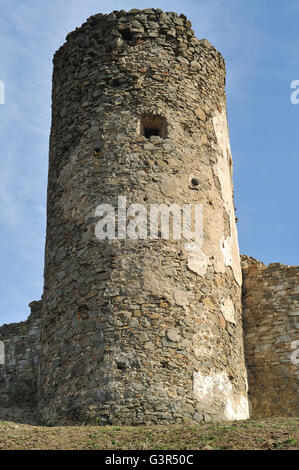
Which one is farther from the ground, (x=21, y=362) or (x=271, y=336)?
(x=271, y=336)

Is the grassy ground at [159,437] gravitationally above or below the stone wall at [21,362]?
below

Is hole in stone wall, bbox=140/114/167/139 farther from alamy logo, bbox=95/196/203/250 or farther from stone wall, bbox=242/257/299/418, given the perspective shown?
stone wall, bbox=242/257/299/418

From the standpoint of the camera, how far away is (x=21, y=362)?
41.2ft

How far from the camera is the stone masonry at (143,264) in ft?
33.0

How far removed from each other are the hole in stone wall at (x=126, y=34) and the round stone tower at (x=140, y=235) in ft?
0.05

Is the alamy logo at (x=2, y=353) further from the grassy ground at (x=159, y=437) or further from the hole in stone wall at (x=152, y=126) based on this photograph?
the hole in stone wall at (x=152, y=126)

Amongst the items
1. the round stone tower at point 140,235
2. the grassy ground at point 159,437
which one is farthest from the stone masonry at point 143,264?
the grassy ground at point 159,437

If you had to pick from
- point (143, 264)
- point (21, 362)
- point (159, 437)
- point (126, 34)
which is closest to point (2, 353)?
point (21, 362)

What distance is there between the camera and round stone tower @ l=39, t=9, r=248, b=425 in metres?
10.0

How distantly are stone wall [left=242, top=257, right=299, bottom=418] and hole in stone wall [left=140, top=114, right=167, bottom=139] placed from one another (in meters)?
2.49

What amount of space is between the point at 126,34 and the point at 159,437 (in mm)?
5974

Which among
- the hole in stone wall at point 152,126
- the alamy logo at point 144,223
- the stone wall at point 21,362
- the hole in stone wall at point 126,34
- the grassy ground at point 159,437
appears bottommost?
the grassy ground at point 159,437

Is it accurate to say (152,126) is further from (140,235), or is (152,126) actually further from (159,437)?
(159,437)
